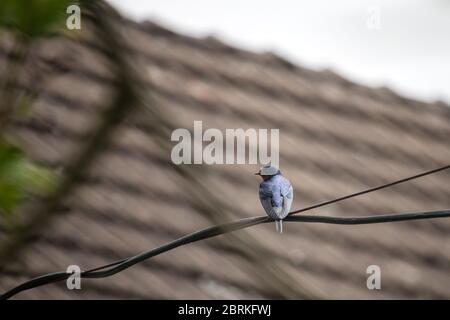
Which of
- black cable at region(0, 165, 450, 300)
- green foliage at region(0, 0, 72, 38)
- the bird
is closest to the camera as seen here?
black cable at region(0, 165, 450, 300)

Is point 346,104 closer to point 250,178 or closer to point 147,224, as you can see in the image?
point 250,178

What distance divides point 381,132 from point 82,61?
111 centimetres

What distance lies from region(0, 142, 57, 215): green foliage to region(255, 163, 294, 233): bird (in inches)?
14.5

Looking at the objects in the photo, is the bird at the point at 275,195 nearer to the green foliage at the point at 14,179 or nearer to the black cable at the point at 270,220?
the black cable at the point at 270,220

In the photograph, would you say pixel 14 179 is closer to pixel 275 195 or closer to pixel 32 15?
pixel 32 15

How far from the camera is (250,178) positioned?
2.68m

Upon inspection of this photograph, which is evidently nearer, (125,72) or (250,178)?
(125,72)

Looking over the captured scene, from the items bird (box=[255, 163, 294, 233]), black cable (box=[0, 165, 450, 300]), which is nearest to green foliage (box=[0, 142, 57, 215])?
black cable (box=[0, 165, 450, 300])

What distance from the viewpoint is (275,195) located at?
152 cm

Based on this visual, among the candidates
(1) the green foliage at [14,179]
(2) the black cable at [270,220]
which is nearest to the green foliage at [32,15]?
(1) the green foliage at [14,179]

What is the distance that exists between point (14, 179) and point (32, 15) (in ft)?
0.90

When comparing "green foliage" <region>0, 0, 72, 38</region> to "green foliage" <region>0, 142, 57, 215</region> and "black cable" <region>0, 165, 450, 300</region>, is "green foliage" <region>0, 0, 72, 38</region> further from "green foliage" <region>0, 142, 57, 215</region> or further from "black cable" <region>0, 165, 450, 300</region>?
"black cable" <region>0, 165, 450, 300</region>

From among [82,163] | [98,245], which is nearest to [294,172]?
[98,245]

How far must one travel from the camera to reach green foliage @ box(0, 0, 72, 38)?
4.45 feet
